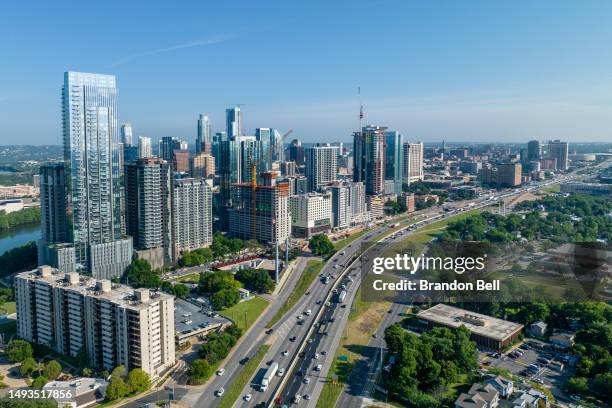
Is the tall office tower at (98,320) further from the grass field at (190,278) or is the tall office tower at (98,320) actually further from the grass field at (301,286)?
the grass field at (190,278)

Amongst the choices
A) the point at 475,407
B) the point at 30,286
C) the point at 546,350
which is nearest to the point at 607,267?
the point at 546,350

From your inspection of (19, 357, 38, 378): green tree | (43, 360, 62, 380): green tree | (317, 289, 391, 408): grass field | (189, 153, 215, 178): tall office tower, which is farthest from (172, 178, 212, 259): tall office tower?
(189, 153, 215, 178): tall office tower

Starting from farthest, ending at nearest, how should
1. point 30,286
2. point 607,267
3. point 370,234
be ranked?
1. point 370,234
2. point 607,267
3. point 30,286

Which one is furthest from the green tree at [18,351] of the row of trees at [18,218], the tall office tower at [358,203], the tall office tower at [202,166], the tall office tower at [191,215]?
the tall office tower at [202,166]

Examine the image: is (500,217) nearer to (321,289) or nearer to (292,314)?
(321,289)

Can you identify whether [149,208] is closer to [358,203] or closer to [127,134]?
[358,203]

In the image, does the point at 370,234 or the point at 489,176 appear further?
the point at 489,176

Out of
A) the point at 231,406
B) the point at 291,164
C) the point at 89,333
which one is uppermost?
the point at 291,164
